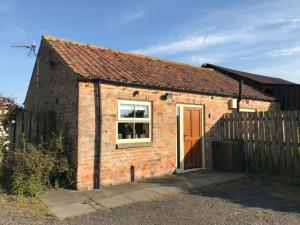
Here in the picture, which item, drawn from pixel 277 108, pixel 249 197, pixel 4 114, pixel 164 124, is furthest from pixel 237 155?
pixel 4 114

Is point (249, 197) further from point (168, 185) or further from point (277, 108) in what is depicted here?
point (277, 108)

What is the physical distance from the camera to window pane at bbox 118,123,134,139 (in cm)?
954

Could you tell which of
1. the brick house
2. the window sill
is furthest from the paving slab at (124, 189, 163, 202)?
the window sill

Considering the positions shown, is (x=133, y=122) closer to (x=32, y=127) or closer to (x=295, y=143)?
(x=32, y=127)

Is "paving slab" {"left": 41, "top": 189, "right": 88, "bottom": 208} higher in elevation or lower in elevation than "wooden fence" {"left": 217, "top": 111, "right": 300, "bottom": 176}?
lower

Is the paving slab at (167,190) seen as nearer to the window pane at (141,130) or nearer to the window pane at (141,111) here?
the window pane at (141,130)

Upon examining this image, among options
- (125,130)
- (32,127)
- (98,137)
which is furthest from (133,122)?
(32,127)

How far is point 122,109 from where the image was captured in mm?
9602

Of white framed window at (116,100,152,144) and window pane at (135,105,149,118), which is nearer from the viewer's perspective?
white framed window at (116,100,152,144)

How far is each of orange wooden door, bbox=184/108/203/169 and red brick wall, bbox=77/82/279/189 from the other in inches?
12.6

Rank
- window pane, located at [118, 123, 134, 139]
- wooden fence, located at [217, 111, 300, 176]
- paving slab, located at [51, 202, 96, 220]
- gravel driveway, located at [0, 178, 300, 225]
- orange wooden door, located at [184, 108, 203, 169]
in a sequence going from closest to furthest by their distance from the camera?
1. gravel driveway, located at [0, 178, 300, 225]
2. paving slab, located at [51, 202, 96, 220]
3. window pane, located at [118, 123, 134, 139]
4. wooden fence, located at [217, 111, 300, 176]
5. orange wooden door, located at [184, 108, 203, 169]

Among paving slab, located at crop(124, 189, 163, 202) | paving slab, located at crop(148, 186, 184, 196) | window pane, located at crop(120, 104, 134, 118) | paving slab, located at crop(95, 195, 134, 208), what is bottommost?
paving slab, located at crop(95, 195, 134, 208)

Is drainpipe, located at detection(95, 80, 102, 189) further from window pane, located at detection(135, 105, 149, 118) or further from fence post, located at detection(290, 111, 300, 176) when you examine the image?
fence post, located at detection(290, 111, 300, 176)

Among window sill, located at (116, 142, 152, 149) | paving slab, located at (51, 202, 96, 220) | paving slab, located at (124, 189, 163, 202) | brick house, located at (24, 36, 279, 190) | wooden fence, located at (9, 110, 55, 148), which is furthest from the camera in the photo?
window sill, located at (116, 142, 152, 149)
